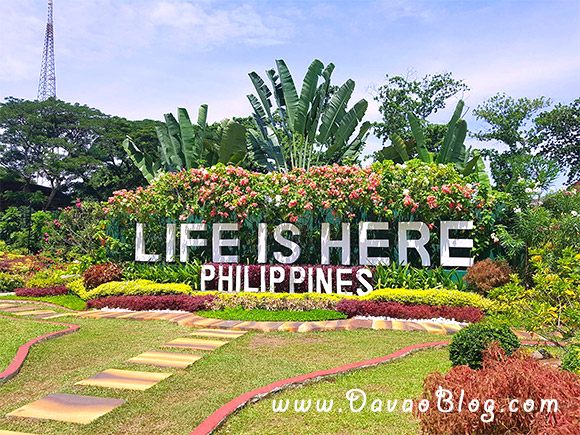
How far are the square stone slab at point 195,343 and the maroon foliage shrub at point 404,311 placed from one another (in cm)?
318

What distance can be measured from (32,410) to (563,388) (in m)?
4.17

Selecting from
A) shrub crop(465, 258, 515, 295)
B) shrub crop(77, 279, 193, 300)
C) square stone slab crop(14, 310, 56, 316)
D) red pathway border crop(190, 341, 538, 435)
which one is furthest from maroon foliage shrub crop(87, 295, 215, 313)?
shrub crop(465, 258, 515, 295)

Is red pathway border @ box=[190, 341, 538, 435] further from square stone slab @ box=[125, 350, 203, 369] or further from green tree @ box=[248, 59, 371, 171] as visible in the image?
green tree @ box=[248, 59, 371, 171]

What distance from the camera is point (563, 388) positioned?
124 inches

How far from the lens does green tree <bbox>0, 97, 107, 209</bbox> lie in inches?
1271

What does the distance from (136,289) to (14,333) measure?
3854mm

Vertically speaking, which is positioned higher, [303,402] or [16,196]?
[16,196]

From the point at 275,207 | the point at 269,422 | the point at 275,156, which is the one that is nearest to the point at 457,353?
the point at 269,422

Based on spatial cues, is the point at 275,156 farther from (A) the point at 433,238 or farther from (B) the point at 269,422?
(B) the point at 269,422

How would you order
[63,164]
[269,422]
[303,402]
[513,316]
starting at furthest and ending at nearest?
1. [63,164]
2. [513,316]
3. [303,402]
4. [269,422]

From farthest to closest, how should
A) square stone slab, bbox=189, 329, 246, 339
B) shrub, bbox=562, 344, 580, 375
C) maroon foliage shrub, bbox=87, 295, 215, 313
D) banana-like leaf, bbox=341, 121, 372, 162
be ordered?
banana-like leaf, bbox=341, 121, 372, 162
maroon foliage shrub, bbox=87, 295, 215, 313
square stone slab, bbox=189, 329, 246, 339
shrub, bbox=562, 344, 580, 375

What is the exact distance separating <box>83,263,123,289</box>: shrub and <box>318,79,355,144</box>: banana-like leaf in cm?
903

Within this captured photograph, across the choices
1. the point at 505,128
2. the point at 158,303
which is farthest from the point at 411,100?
the point at 158,303

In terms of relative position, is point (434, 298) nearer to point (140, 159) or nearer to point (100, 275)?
point (100, 275)
